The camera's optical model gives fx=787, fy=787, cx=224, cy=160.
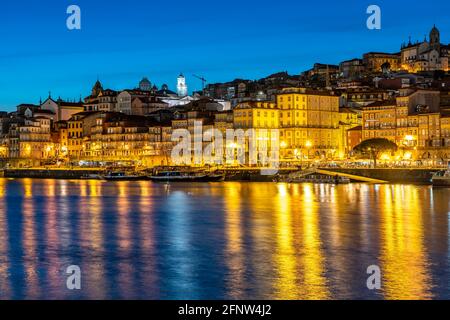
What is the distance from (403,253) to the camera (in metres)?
21.7

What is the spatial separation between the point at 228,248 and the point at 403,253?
198 inches

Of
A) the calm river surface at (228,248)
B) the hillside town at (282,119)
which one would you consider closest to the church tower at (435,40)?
the hillside town at (282,119)

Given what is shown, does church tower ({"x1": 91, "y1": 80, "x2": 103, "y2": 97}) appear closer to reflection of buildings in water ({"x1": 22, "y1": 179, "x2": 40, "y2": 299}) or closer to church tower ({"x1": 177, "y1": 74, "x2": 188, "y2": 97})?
church tower ({"x1": 177, "y1": 74, "x2": 188, "y2": 97})

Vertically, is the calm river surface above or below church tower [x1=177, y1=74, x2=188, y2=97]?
below

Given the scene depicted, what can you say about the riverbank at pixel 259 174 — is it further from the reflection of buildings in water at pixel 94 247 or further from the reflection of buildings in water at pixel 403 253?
the reflection of buildings in water at pixel 94 247

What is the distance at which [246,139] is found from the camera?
78.6 meters

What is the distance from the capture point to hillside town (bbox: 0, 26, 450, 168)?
7325 centimetres

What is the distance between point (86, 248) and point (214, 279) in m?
6.54

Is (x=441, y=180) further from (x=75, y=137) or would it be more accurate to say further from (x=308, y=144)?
(x=75, y=137)

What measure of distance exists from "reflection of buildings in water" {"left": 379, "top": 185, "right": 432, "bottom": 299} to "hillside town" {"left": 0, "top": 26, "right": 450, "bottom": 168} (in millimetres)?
32485

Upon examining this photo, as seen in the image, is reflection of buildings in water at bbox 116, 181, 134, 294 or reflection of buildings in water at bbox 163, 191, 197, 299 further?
reflection of buildings in water at bbox 116, 181, 134, 294

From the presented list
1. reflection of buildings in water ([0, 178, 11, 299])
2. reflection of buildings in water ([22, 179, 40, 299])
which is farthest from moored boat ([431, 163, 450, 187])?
reflection of buildings in water ([0, 178, 11, 299])

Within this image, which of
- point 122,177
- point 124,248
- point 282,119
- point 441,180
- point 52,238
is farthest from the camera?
point 282,119

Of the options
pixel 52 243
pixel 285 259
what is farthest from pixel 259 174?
pixel 285 259
